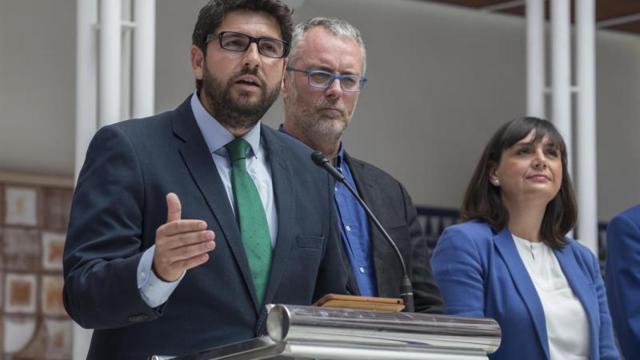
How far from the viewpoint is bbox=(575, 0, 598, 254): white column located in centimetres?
696

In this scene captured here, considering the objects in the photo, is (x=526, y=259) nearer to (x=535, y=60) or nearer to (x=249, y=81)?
(x=249, y=81)

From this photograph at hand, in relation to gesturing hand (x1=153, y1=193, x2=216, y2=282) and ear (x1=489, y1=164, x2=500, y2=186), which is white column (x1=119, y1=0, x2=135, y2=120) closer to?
ear (x1=489, y1=164, x2=500, y2=186)

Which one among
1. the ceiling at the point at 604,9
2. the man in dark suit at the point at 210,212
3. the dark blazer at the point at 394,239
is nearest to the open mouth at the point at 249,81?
the man in dark suit at the point at 210,212

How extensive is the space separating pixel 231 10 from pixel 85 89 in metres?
2.51

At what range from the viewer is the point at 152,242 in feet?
9.33

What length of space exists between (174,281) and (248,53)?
60 cm

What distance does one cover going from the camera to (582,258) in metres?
4.61

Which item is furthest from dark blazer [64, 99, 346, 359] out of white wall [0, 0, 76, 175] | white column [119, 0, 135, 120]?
white wall [0, 0, 76, 175]

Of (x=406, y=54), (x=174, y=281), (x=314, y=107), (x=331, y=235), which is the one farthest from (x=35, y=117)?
(x=174, y=281)

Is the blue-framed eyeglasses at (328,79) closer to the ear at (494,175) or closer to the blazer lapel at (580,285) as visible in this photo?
the ear at (494,175)

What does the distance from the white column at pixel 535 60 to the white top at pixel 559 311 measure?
2623 millimetres

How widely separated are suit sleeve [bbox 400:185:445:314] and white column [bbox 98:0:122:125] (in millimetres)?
1610

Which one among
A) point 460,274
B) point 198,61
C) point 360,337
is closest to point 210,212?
point 198,61

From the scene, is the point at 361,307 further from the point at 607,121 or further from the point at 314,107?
the point at 607,121
